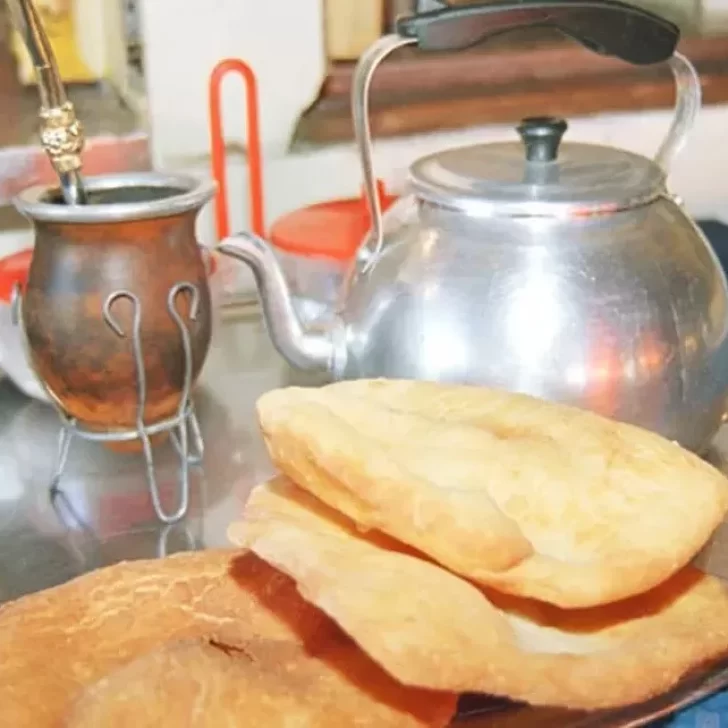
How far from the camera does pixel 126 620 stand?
0.50m

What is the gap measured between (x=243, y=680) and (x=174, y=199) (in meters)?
0.30

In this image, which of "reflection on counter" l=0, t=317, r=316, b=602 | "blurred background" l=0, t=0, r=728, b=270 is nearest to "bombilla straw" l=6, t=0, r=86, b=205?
"reflection on counter" l=0, t=317, r=316, b=602

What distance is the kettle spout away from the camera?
0.69m

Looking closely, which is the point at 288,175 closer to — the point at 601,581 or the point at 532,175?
the point at 532,175

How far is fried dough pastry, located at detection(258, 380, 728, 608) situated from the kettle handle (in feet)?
0.55

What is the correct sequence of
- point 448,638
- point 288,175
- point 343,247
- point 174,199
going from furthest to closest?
point 288,175 < point 343,247 < point 174,199 < point 448,638

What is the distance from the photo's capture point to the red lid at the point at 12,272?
0.78m

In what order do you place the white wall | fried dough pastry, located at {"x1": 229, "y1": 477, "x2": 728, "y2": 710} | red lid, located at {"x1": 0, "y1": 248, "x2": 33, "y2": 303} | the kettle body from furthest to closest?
the white wall < red lid, located at {"x1": 0, "y1": 248, "x2": 33, "y2": 303} < the kettle body < fried dough pastry, located at {"x1": 229, "y1": 477, "x2": 728, "y2": 710}

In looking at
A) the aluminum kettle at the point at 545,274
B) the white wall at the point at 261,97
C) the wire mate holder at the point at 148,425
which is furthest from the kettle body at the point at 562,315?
the white wall at the point at 261,97

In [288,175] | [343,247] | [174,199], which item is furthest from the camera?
[288,175]

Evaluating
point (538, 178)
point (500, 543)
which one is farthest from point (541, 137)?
point (500, 543)

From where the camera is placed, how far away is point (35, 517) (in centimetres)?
68

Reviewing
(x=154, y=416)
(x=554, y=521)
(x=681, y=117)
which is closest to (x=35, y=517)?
(x=154, y=416)

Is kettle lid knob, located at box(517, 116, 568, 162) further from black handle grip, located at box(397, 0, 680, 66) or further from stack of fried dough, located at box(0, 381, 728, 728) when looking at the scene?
→ stack of fried dough, located at box(0, 381, 728, 728)
